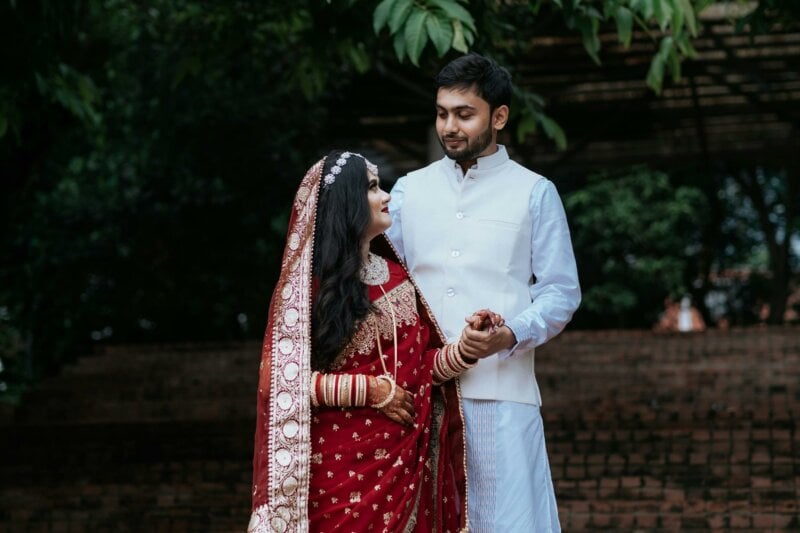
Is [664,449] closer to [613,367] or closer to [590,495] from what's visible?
[590,495]

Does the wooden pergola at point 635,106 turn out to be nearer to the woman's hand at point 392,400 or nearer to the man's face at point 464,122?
the man's face at point 464,122

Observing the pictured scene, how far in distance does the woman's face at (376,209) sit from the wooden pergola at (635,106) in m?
5.64

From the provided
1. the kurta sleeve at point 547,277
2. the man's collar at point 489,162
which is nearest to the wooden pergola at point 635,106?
the man's collar at point 489,162

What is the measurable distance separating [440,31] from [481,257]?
115 cm

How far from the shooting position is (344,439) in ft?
11.5

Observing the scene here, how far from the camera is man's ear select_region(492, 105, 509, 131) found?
380cm

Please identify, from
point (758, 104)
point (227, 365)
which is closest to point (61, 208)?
point (227, 365)

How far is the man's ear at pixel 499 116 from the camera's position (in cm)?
380

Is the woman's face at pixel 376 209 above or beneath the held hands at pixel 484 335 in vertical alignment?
above

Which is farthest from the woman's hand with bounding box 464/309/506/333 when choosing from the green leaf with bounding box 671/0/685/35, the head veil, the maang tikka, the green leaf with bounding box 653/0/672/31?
the green leaf with bounding box 671/0/685/35

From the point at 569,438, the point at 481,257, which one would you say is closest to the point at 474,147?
the point at 481,257

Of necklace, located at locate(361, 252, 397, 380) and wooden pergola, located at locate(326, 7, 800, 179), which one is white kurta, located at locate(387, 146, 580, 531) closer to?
necklace, located at locate(361, 252, 397, 380)

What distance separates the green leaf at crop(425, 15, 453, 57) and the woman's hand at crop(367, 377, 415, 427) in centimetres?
145

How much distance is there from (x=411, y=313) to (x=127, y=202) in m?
10.4
